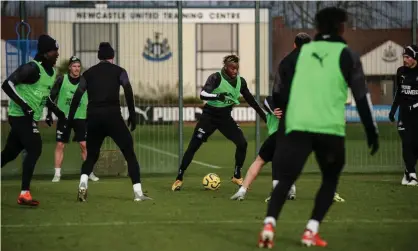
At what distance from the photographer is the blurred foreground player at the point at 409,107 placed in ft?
46.3

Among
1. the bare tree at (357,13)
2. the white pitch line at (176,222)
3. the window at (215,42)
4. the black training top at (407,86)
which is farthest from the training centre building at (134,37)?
the window at (215,42)

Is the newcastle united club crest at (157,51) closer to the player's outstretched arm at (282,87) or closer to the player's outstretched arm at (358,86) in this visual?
the player's outstretched arm at (282,87)

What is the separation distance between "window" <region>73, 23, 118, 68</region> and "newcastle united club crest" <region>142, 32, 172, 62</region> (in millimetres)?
747

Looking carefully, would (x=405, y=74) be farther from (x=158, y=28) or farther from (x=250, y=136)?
(x=250, y=136)

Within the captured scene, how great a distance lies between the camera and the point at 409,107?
1426 centimetres

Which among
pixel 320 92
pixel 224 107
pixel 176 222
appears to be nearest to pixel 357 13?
pixel 224 107

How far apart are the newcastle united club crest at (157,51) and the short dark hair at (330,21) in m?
9.26

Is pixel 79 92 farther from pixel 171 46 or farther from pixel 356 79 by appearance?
pixel 171 46

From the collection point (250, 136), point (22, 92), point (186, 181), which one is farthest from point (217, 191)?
point (250, 136)

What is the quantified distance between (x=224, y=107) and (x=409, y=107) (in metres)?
3.14

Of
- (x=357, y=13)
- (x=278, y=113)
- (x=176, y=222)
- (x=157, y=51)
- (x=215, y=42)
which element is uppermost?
(x=357, y=13)

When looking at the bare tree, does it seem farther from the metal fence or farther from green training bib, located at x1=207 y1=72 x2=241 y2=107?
green training bib, located at x1=207 y1=72 x2=241 y2=107

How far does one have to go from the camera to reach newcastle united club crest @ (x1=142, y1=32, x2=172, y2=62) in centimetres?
1741

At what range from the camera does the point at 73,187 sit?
14.0 m
